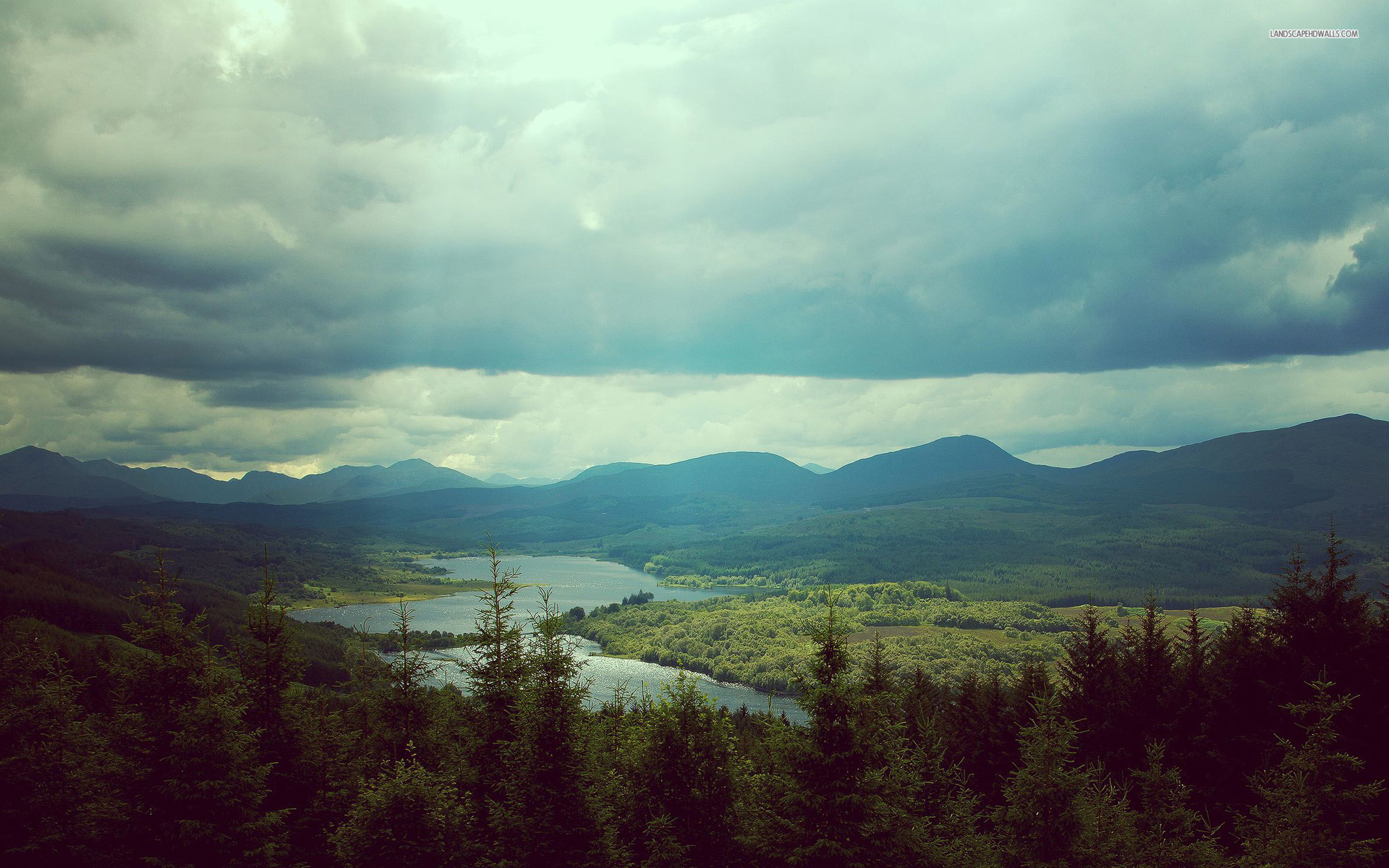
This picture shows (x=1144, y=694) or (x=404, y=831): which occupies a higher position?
(x=404, y=831)

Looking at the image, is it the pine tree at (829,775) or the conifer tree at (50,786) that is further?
the conifer tree at (50,786)

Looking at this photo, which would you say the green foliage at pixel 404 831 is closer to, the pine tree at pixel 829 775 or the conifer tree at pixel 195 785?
the conifer tree at pixel 195 785

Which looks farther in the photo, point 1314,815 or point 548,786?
point 548,786

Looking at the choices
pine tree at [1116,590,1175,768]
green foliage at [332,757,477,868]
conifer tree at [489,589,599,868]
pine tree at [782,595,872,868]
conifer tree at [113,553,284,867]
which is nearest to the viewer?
pine tree at [782,595,872,868]

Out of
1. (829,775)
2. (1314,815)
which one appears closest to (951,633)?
(1314,815)

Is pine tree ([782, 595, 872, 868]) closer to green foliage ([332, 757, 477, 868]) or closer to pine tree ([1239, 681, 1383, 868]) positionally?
green foliage ([332, 757, 477, 868])

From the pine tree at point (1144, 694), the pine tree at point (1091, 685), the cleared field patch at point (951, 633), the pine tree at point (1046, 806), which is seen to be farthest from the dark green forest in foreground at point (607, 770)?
the cleared field patch at point (951, 633)

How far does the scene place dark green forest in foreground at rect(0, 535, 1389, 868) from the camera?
58.3ft

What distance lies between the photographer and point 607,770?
2256cm

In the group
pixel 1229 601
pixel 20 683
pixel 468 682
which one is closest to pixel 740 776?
pixel 468 682

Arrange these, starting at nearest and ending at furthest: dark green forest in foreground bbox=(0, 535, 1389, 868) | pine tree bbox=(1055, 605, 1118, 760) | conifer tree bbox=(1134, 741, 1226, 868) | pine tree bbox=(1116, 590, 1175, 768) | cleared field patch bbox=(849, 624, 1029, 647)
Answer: dark green forest in foreground bbox=(0, 535, 1389, 868), conifer tree bbox=(1134, 741, 1226, 868), pine tree bbox=(1116, 590, 1175, 768), pine tree bbox=(1055, 605, 1118, 760), cleared field patch bbox=(849, 624, 1029, 647)

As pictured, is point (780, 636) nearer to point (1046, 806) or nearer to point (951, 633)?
point (951, 633)

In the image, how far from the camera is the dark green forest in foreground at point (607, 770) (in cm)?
1778

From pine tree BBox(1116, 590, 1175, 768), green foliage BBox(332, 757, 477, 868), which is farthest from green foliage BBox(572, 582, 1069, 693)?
green foliage BBox(332, 757, 477, 868)
